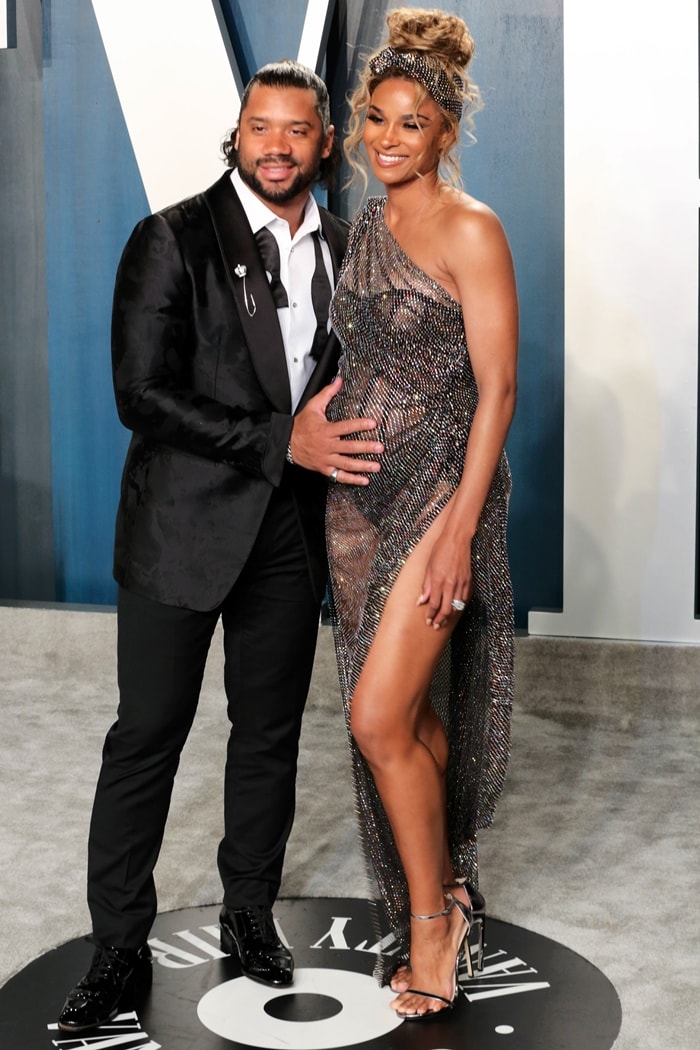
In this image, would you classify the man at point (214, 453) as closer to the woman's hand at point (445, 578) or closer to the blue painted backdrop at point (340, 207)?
the woman's hand at point (445, 578)

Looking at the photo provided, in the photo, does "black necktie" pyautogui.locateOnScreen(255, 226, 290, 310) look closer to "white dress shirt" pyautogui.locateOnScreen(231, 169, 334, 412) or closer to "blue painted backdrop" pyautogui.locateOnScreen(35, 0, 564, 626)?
"white dress shirt" pyautogui.locateOnScreen(231, 169, 334, 412)

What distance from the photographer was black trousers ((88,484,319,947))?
104 inches

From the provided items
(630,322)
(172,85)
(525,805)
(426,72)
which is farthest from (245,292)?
(172,85)

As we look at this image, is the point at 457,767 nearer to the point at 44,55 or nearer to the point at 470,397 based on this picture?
the point at 470,397

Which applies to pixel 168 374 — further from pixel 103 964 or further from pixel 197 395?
pixel 103 964

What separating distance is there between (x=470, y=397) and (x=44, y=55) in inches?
135

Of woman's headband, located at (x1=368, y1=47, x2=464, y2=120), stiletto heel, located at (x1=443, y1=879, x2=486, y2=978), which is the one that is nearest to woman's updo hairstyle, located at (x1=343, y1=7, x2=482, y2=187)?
woman's headband, located at (x1=368, y1=47, x2=464, y2=120)

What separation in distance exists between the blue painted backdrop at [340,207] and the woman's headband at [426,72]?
7.72ft

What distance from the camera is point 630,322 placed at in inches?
182

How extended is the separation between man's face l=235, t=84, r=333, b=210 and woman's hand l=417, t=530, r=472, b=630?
73 centimetres

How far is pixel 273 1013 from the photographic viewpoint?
2633 mm

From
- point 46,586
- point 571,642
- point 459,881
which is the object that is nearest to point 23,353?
point 46,586

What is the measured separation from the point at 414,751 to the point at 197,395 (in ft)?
2.55

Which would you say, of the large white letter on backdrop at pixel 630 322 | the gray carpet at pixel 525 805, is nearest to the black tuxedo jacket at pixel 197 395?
the gray carpet at pixel 525 805
